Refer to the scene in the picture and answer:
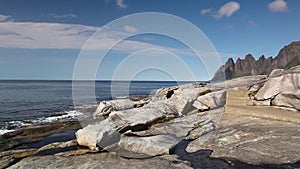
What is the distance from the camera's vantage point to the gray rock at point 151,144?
10.2 metres

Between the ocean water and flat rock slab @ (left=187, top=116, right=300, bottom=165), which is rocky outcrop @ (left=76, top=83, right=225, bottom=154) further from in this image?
the ocean water

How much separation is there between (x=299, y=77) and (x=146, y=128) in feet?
31.7

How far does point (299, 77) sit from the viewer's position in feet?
46.5

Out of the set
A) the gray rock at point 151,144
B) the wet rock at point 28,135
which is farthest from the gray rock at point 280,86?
the wet rock at point 28,135

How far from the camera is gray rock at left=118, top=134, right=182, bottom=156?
1020cm

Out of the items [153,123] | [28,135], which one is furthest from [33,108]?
[153,123]

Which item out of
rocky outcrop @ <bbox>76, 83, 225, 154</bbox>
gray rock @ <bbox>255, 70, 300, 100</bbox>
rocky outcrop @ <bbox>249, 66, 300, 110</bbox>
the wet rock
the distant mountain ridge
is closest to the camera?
rocky outcrop @ <bbox>76, 83, 225, 154</bbox>

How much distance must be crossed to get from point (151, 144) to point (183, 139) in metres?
2.36

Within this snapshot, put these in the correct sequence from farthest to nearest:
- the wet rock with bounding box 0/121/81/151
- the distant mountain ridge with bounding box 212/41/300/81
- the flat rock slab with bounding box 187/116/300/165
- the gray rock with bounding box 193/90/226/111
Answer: the distant mountain ridge with bounding box 212/41/300/81 < the gray rock with bounding box 193/90/226/111 < the wet rock with bounding box 0/121/81/151 < the flat rock slab with bounding box 187/116/300/165

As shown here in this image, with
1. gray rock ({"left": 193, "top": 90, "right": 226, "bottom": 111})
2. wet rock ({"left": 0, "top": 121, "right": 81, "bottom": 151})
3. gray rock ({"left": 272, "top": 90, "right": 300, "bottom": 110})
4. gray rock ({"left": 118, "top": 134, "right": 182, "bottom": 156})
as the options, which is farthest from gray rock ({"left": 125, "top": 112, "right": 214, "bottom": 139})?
wet rock ({"left": 0, "top": 121, "right": 81, "bottom": 151})

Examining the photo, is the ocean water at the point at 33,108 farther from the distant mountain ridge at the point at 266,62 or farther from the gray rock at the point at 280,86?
the distant mountain ridge at the point at 266,62

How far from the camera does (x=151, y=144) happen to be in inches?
414

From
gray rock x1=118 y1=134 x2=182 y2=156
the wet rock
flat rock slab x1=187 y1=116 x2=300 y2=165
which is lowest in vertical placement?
the wet rock

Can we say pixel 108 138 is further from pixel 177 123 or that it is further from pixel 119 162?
pixel 177 123
